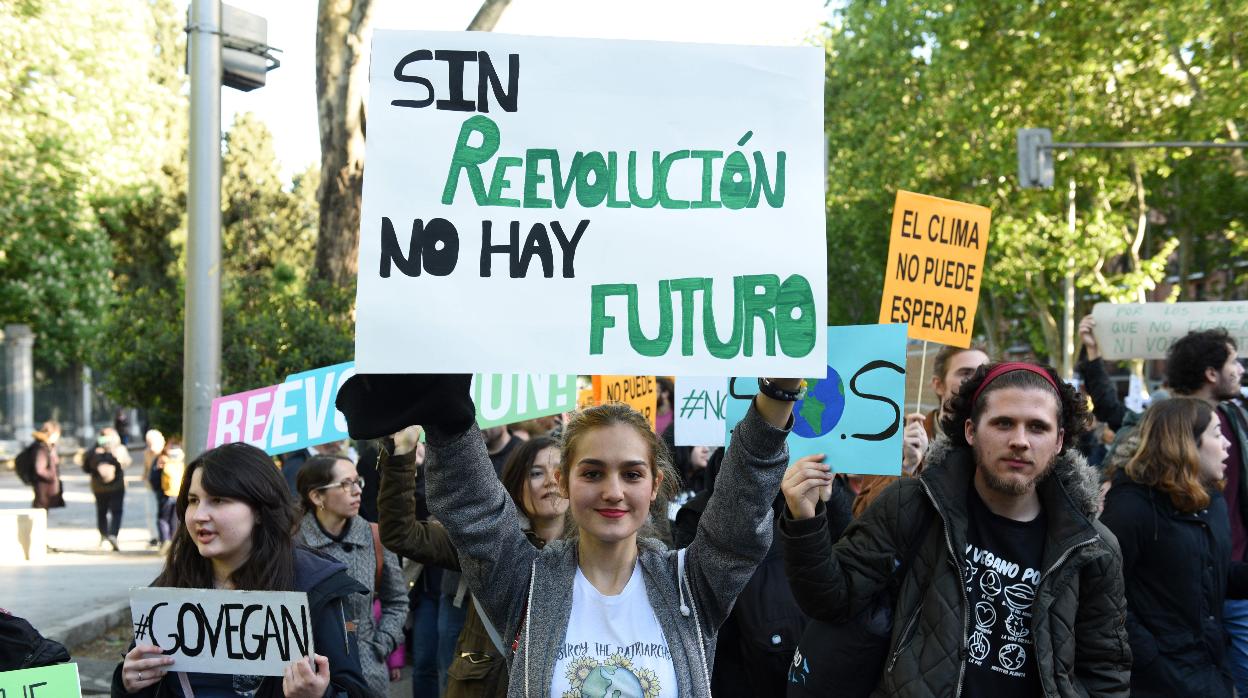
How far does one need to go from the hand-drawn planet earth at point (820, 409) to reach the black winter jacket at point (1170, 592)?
1406mm

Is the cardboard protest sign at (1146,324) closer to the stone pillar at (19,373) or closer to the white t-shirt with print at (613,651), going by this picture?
the white t-shirt with print at (613,651)

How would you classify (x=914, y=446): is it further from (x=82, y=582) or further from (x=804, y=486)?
(x=82, y=582)

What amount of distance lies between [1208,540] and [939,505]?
1.85 metres

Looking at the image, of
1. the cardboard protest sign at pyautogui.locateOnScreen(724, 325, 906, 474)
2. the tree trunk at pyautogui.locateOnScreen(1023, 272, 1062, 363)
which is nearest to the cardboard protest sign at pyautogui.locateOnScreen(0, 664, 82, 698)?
the cardboard protest sign at pyautogui.locateOnScreen(724, 325, 906, 474)

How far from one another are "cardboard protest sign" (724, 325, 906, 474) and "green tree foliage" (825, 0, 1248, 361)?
19.7 metres

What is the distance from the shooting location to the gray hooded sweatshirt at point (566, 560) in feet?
8.94

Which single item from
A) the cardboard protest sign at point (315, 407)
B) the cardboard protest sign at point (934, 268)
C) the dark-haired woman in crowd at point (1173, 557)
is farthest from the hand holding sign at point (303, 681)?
the cardboard protest sign at point (934, 268)

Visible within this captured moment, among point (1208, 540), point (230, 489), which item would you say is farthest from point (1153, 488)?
point (230, 489)

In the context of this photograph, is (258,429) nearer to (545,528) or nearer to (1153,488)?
(545,528)

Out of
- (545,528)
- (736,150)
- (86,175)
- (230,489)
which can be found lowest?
(545,528)

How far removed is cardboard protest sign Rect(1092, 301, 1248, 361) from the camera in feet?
28.3

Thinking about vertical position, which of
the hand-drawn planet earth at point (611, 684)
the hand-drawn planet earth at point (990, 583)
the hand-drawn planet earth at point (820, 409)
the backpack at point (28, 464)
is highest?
the hand-drawn planet earth at point (820, 409)

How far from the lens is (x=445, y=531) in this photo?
15.4ft

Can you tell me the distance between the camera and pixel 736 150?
2.87 meters
